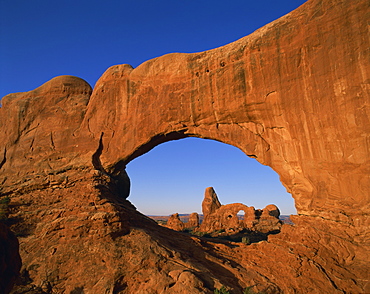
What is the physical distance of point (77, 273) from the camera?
42.4 feet

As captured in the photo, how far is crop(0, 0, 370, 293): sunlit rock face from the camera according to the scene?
13305 millimetres

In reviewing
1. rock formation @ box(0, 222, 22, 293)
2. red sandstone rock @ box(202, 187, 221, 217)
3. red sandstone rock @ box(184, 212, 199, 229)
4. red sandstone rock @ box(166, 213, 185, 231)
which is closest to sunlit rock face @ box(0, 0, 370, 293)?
rock formation @ box(0, 222, 22, 293)

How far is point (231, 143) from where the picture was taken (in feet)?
61.9

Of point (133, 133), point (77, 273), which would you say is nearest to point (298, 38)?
point (133, 133)

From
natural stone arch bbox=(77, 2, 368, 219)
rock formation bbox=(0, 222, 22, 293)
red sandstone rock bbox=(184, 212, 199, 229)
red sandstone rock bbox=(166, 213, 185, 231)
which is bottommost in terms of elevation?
red sandstone rock bbox=(184, 212, 199, 229)

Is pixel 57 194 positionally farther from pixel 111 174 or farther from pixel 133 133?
pixel 133 133

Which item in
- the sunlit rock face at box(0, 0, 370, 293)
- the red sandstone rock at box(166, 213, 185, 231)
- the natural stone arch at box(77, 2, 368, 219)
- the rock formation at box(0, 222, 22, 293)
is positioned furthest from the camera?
the red sandstone rock at box(166, 213, 185, 231)

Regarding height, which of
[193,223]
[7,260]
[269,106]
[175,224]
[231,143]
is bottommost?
[193,223]

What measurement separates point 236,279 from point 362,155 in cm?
830

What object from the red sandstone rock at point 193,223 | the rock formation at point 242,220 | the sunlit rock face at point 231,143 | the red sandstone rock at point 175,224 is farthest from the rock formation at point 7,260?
the red sandstone rock at point 193,223

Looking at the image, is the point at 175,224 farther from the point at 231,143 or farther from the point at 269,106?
the point at 269,106

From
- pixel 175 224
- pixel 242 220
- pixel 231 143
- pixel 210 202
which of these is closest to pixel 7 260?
pixel 231 143

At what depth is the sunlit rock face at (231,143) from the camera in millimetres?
13305

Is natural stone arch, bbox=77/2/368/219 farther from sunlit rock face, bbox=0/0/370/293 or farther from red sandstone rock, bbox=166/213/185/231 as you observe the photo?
red sandstone rock, bbox=166/213/185/231
